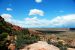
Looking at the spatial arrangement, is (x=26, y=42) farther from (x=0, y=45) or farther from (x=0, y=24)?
(x=0, y=24)

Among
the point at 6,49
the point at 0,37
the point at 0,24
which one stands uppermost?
the point at 0,24

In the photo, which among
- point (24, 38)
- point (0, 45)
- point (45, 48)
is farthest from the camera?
point (24, 38)

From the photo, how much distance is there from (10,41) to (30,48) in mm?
2516

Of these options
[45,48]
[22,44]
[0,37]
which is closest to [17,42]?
[22,44]

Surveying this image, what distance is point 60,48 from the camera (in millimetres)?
16641

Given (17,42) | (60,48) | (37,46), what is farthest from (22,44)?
(60,48)

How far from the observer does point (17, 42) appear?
17188mm

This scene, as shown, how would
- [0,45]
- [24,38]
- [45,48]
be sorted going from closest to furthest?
1. [45,48]
2. [0,45]
3. [24,38]

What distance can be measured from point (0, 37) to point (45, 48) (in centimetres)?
422

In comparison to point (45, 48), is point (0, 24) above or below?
above

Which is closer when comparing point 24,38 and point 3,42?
point 3,42

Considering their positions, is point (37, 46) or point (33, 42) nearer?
point (37, 46)

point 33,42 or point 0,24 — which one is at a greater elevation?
point 0,24

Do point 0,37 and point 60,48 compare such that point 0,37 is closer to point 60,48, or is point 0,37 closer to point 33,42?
point 33,42
